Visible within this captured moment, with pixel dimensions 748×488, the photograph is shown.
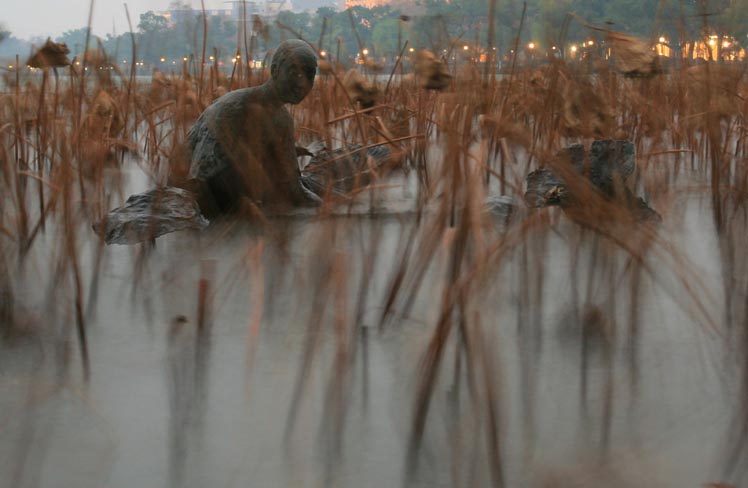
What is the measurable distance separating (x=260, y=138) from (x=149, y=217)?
0.39m

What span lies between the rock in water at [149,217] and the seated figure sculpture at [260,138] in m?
0.11

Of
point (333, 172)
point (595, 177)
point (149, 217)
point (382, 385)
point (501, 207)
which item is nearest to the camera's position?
point (382, 385)

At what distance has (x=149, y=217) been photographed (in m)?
1.73

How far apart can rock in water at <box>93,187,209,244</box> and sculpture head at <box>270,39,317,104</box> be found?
0.93 ft

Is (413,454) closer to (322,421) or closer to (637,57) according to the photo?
(322,421)

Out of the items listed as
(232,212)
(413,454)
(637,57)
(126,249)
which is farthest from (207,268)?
(232,212)

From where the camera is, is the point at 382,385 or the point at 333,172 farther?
the point at 333,172

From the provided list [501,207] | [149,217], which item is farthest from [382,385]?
[501,207]

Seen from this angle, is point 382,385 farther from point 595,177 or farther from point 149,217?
point 595,177

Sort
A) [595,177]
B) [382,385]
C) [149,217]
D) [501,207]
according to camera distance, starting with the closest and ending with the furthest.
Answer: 1. [382,385]
2. [149,217]
3. [501,207]
4. [595,177]

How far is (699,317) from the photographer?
116 cm

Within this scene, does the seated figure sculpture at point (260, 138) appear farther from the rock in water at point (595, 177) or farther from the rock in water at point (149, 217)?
the rock in water at point (595, 177)

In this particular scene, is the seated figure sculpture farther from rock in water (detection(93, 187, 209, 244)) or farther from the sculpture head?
rock in water (detection(93, 187, 209, 244))

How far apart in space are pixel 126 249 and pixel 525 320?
74cm
